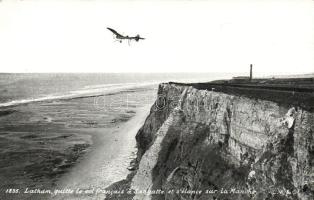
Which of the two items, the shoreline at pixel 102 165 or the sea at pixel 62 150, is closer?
the shoreline at pixel 102 165

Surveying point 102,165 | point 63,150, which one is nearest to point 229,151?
point 102,165

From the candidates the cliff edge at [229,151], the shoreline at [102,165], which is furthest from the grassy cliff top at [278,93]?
the shoreline at [102,165]

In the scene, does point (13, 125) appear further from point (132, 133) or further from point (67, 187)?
point (67, 187)

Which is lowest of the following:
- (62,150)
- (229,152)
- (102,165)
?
(62,150)

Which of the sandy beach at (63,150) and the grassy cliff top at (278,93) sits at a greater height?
the grassy cliff top at (278,93)

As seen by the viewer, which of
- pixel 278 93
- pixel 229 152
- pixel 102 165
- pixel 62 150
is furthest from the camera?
pixel 62 150

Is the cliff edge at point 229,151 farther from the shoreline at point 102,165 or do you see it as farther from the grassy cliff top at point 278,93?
the shoreline at point 102,165

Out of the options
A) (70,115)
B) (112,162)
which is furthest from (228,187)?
(70,115)

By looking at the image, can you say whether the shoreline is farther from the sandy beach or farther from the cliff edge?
the cliff edge

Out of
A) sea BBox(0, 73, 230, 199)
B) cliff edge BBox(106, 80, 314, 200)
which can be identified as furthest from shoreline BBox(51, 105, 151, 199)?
cliff edge BBox(106, 80, 314, 200)

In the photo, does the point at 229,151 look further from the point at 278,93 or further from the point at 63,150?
the point at 63,150
